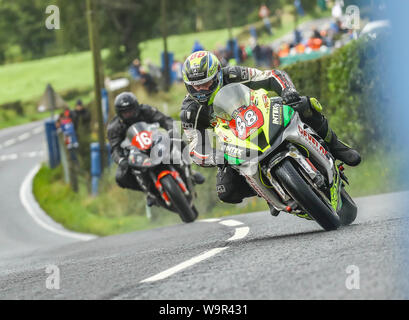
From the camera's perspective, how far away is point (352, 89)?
15219 mm

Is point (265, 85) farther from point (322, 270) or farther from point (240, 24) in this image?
point (240, 24)

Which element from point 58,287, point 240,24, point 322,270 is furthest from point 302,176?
point 240,24

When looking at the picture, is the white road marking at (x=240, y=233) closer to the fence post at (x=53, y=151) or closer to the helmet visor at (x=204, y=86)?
the helmet visor at (x=204, y=86)

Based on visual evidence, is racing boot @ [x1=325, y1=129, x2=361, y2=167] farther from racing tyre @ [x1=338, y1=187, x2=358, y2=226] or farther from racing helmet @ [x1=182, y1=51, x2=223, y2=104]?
racing helmet @ [x1=182, y1=51, x2=223, y2=104]

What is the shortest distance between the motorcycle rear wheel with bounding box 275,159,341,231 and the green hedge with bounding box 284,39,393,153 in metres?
7.71

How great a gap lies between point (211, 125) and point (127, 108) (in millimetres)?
4838

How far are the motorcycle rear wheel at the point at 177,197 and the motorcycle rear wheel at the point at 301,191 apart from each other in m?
5.26

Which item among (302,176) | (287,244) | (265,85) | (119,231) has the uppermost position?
(265,85)

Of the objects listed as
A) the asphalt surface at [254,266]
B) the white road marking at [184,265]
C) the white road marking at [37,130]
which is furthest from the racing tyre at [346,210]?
the white road marking at [37,130]

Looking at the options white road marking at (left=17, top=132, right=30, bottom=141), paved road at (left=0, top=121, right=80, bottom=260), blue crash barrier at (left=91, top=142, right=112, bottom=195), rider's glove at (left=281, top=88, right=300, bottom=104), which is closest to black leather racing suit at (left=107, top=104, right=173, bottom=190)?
paved road at (left=0, top=121, right=80, bottom=260)

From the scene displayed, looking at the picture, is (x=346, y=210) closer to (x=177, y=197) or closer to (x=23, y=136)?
(x=177, y=197)

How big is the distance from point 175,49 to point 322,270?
67.8 m
